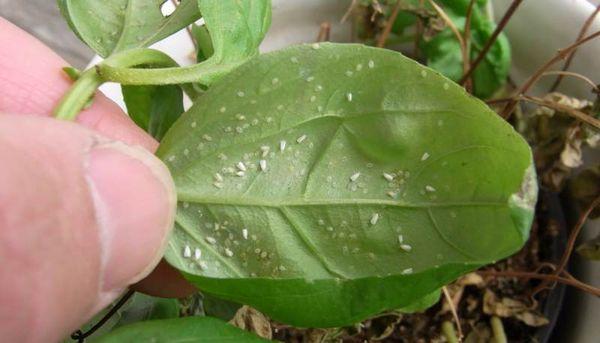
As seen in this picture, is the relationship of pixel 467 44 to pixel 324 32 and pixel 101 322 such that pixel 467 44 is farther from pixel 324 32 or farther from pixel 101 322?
pixel 101 322

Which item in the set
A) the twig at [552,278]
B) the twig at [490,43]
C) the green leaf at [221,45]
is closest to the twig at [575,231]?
the twig at [552,278]

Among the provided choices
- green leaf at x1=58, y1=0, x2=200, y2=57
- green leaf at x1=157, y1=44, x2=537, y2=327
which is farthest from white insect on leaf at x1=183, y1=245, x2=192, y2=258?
green leaf at x1=58, y1=0, x2=200, y2=57

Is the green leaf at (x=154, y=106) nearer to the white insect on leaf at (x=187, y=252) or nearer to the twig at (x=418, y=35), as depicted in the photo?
the white insect on leaf at (x=187, y=252)

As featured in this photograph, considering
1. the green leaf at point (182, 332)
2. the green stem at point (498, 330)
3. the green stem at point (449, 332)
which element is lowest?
the green stem at point (449, 332)

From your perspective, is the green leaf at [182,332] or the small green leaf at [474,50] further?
the small green leaf at [474,50]

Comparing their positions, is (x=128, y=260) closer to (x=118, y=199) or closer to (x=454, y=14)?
(x=118, y=199)

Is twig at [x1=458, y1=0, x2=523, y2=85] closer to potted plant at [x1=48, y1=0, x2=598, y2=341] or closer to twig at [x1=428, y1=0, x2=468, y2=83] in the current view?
twig at [x1=428, y1=0, x2=468, y2=83]
